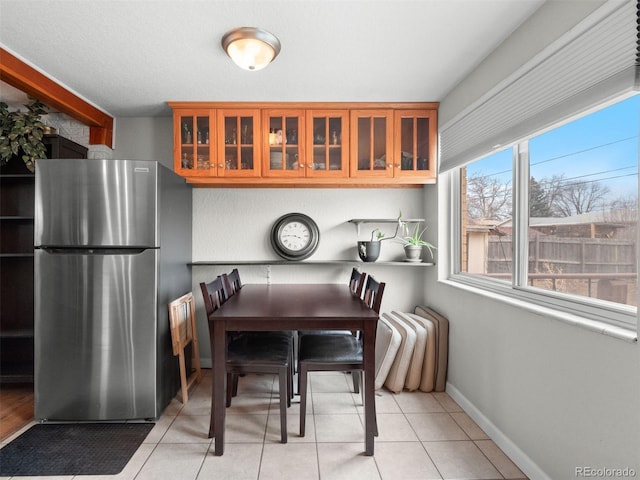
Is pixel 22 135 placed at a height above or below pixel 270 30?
below

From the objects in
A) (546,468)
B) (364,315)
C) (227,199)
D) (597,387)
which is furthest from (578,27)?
(227,199)

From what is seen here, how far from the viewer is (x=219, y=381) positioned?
193 centimetres

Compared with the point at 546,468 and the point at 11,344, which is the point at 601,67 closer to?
the point at 546,468

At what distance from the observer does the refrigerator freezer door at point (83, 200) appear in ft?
7.27

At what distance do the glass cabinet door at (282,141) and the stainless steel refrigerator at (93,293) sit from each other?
3.13 ft

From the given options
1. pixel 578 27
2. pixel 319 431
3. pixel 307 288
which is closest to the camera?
pixel 578 27

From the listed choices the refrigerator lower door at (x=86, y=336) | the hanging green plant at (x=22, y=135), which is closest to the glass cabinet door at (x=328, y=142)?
the refrigerator lower door at (x=86, y=336)

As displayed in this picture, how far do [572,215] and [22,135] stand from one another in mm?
3685

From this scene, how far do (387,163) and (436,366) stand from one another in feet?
5.68

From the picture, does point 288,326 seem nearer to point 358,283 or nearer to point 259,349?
point 259,349

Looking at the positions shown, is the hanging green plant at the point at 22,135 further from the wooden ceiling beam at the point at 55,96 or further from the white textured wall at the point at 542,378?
the white textured wall at the point at 542,378

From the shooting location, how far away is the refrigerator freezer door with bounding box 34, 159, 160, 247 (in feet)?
7.27

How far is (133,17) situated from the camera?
1.77 m

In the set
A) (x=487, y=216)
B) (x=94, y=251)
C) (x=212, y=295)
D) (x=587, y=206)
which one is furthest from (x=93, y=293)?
(x=587, y=206)
